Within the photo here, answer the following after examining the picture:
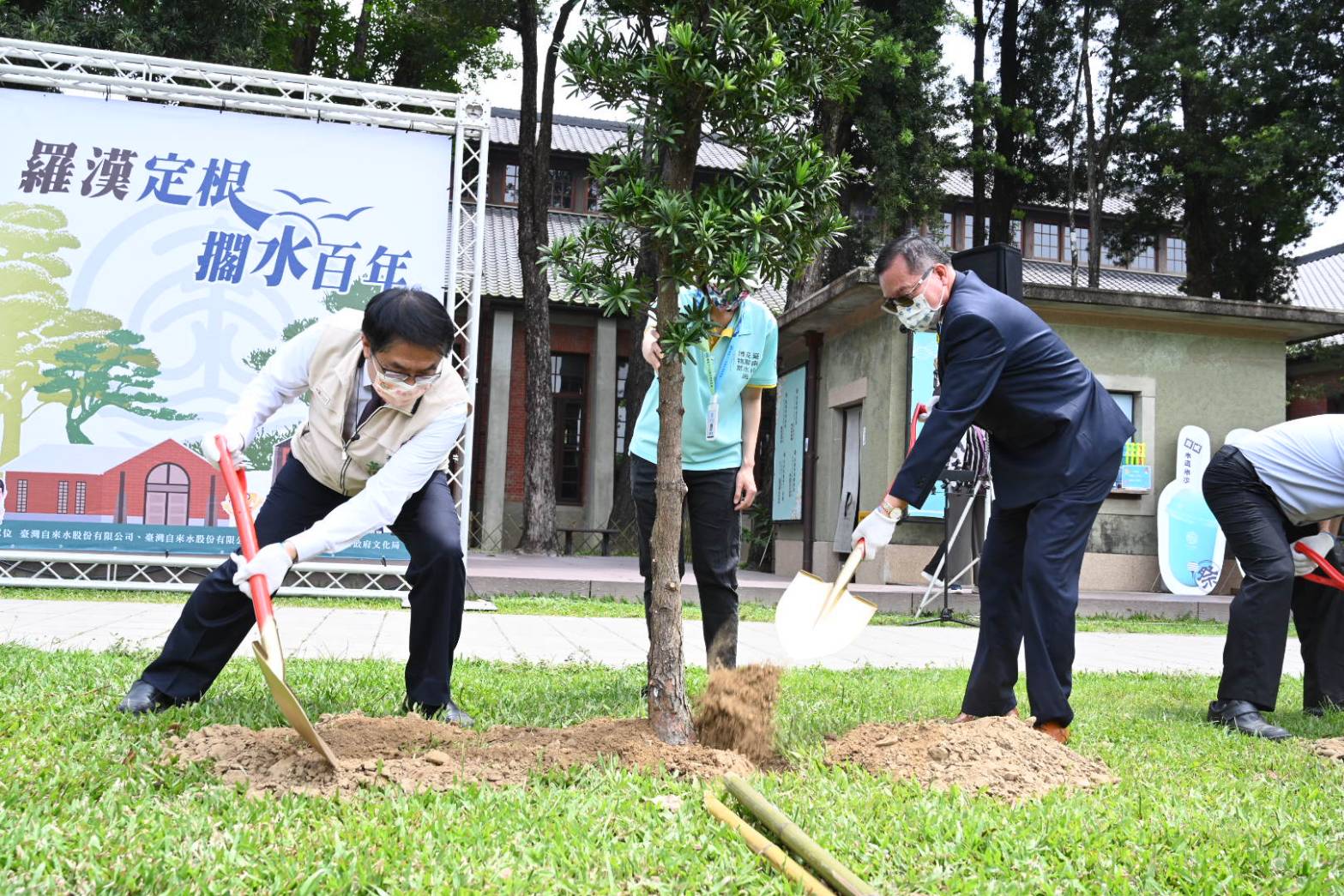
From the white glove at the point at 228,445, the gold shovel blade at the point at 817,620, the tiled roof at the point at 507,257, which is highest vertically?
the tiled roof at the point at 507,257

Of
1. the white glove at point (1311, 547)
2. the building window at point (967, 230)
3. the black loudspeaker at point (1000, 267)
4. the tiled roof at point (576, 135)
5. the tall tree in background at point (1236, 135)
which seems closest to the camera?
the white glove at point (1311, 547)

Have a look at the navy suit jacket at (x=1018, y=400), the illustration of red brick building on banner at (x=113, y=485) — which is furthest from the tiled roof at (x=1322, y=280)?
the navy suit jacket at (x=1018, y=400)

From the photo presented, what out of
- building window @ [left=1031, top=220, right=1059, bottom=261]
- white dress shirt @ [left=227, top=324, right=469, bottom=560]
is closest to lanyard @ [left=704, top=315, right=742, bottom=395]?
white dress shirt @ [left=227, top=324, right=469, bottom=560]

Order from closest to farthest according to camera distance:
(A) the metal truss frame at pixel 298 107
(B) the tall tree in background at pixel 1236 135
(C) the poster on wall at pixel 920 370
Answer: (A) the metal truss frame at pixel 298 107
(C) the poster on wall at pixel 920 370
(B) the tall tree in background at pixel 1236 135

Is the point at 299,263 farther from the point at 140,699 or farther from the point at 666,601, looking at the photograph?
the point at 666,601

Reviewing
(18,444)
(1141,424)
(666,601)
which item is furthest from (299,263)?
(1141,424)

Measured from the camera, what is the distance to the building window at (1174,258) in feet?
89.7

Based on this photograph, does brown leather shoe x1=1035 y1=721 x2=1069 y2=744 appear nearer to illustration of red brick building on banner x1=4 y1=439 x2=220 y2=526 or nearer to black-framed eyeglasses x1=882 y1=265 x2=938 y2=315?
black-framed eyeglasses x1=882 y1=265 x2=938 y2=315

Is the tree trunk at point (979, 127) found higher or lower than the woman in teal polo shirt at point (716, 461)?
higher

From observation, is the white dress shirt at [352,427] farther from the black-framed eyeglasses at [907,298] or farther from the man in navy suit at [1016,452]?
the black-framed eyeglasses at [907,298]

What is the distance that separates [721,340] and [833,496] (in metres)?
9.70

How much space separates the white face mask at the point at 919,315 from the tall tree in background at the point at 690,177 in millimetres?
653

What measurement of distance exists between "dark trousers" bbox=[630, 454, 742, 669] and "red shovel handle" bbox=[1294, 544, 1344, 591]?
256 cm

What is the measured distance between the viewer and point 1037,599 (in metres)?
3.90
